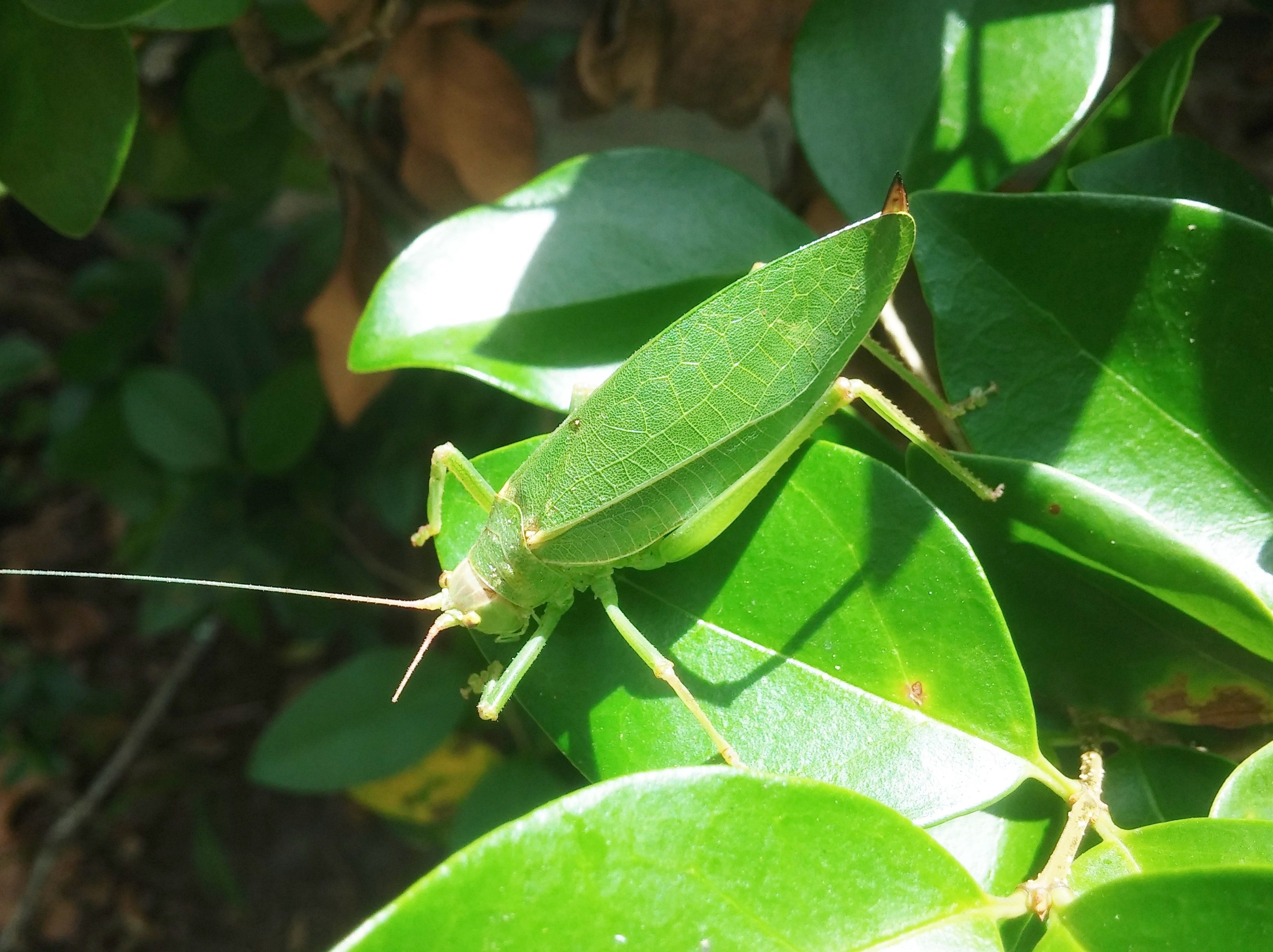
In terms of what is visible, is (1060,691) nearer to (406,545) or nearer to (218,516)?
(218,516)

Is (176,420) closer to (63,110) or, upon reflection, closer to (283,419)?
(283,419)

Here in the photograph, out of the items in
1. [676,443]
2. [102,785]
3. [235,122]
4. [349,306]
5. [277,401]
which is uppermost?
[235,122]

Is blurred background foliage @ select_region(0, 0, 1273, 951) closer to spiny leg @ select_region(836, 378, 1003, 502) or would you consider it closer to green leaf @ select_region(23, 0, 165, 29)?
green leaf @ select_region(23, 0, 165, 29)

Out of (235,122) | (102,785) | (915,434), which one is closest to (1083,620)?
(915,434)

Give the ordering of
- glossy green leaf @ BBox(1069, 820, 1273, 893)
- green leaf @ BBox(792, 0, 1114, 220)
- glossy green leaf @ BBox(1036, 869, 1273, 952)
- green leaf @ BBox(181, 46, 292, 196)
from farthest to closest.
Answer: green leaf @ BBox(181, 46, 292, 196)
green leaf @ BBox(792, 0, 1114, 220)
glossy green leaf @ BBox(1069, 820, 1273, 893)
glossy green leaf @ BBox(1036, 869, 1273, 952)

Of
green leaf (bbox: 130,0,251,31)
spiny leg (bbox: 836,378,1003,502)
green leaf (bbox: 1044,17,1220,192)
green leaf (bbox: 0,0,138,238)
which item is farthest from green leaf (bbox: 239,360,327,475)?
green leaf (bbox: 1044,17,1220,192)

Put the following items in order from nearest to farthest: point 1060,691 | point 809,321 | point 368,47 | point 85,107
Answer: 1. point 1060,691
2. point 809,321
3. point 85,107
4. point 368,47

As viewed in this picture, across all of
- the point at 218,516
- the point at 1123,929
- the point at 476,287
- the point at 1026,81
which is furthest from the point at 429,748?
the point at 1026,81
